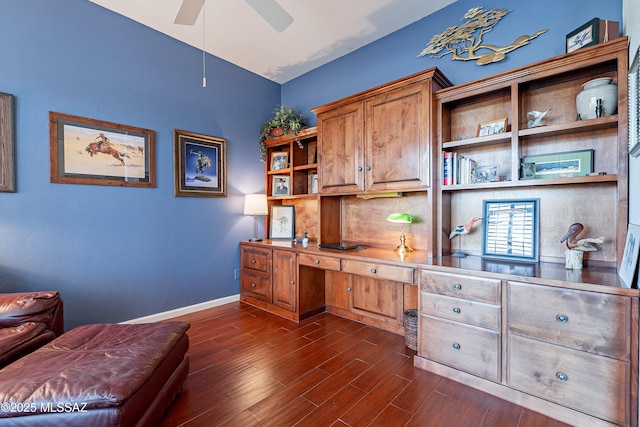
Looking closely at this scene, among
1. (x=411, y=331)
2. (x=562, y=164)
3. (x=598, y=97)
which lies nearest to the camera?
(x=598, y=97)

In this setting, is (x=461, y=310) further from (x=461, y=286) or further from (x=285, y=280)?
(x=285, y=280)

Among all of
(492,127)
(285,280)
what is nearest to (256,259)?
(285,280)

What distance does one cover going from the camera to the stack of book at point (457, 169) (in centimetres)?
221

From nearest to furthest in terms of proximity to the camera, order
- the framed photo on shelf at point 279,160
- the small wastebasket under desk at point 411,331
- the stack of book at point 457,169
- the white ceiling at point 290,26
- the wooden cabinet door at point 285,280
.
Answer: the stack of book at point 457,169
the small wastebasket under desk at point 411,331
the white ceiling at point 290,26
the wooden cabinet door at point 285,280
the framed photo on shelf at point 279,160

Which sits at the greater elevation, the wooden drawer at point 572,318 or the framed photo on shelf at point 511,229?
the framed photo on shelf at point 511,229

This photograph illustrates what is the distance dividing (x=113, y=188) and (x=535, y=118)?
365cm

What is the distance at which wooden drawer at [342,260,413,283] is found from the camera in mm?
2162

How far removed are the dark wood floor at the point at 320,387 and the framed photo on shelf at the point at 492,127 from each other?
1.85 metres

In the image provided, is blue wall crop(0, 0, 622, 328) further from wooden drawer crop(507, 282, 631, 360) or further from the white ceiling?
wooden drawer crop(507, 282, 631, 360)

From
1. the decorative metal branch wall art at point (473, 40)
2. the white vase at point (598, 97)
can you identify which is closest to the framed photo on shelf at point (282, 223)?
the decorative metal branch wall art at point (473, 40)

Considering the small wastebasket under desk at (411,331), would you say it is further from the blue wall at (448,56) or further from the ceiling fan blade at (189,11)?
the ceiling fan blade at (189,11)

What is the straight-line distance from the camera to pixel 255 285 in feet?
11.3

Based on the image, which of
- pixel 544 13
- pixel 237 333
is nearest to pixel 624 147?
pixel 544 13

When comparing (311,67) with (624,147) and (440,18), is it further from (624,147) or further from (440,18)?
(624,147)
